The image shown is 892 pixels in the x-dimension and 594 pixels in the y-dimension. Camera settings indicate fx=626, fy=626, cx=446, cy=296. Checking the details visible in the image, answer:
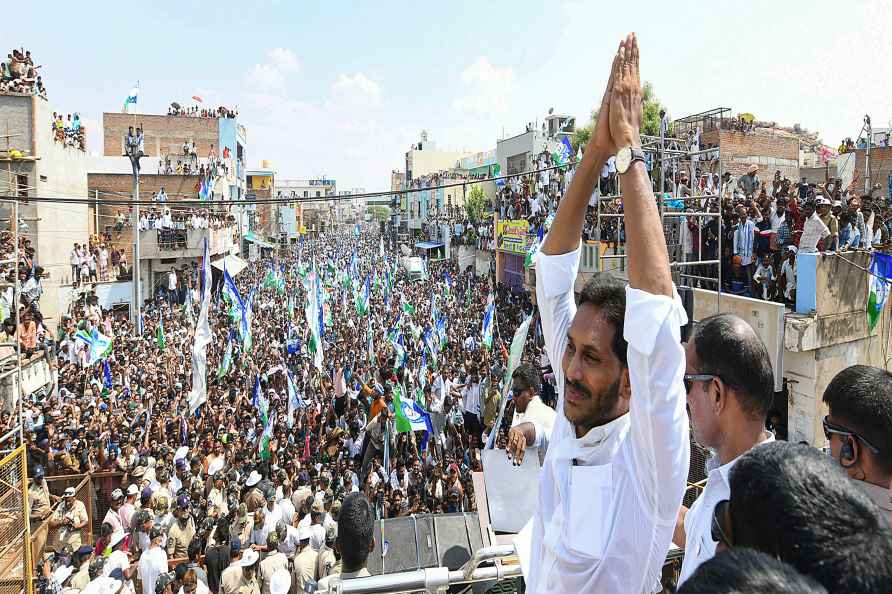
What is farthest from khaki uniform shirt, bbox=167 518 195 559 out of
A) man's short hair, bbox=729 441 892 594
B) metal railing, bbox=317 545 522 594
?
man's short hair, bbox=729 441 892 594

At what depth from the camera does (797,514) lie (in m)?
1.08

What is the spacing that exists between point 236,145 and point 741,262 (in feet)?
131

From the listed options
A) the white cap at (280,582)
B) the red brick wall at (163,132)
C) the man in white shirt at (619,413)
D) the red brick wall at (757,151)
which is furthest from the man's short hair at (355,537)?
the red brick wall at (163,132)

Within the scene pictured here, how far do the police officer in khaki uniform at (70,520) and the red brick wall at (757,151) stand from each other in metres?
19.1

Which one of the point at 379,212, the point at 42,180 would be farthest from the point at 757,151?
the point at 379,212

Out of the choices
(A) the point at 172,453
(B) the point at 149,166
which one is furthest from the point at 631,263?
(B) the point at 149,166

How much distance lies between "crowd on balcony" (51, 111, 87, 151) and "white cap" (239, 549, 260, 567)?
714 inches

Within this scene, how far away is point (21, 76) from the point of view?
1811cm

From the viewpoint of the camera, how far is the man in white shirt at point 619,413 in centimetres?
127

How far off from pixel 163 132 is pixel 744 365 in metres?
43.7

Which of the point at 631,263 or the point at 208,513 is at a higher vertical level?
the point at 631,263

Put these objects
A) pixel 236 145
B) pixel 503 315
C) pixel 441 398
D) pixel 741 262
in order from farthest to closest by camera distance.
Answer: pixel 236 145 < pixel 503 315 < pixel 441 398 < pixel 741 262

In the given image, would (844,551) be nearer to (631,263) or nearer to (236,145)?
(631,263)

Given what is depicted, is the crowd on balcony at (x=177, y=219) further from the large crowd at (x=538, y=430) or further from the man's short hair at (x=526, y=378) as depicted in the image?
the man's short hair at (x=526, y=378)
